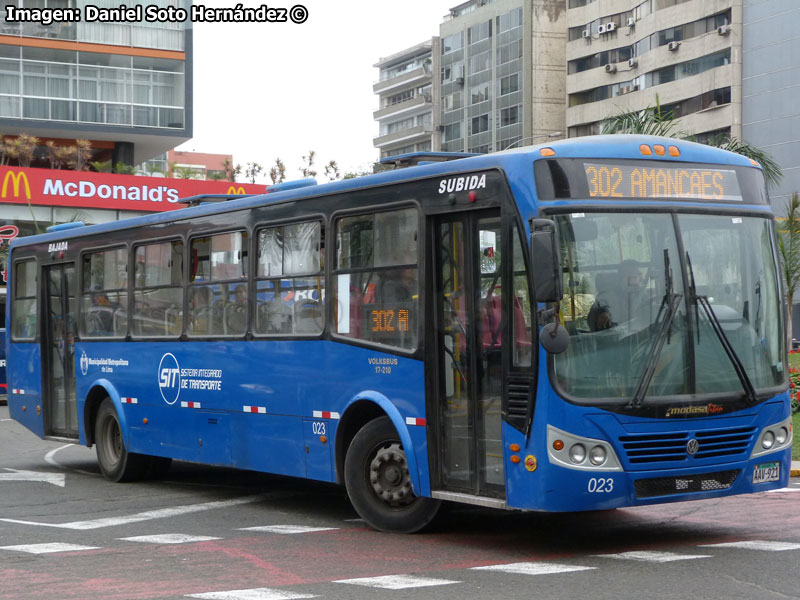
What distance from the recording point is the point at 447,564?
8859 mm

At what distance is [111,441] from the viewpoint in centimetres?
1522

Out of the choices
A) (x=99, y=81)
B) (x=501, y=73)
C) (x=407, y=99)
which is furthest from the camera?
(x=407, y=99)

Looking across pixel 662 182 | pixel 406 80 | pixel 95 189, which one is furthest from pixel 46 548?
pixel 406 80

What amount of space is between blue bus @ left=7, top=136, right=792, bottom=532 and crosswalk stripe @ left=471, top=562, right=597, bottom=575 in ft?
1.32

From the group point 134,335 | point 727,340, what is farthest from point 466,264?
point 134,335

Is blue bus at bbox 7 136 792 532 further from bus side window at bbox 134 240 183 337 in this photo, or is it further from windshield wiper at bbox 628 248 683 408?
bus side window at bbox 134 240 183 337

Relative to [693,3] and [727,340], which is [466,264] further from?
[693,3]

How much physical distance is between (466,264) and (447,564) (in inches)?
89.0

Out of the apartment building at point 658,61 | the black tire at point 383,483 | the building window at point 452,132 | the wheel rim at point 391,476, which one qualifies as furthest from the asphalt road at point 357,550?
the building window at point 452,132

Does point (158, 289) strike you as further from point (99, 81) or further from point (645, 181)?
point (99, 81)

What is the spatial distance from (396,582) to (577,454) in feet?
5.25

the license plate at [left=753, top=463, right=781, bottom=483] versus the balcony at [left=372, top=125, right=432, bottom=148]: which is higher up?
the balcony at [left=372, top=125, right=432, bottom=148]

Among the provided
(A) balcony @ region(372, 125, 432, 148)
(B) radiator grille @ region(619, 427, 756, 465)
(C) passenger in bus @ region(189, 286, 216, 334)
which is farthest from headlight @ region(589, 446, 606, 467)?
(A) balcony @ region(372, 125, 432, 148)

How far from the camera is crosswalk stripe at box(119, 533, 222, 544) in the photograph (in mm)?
10250
